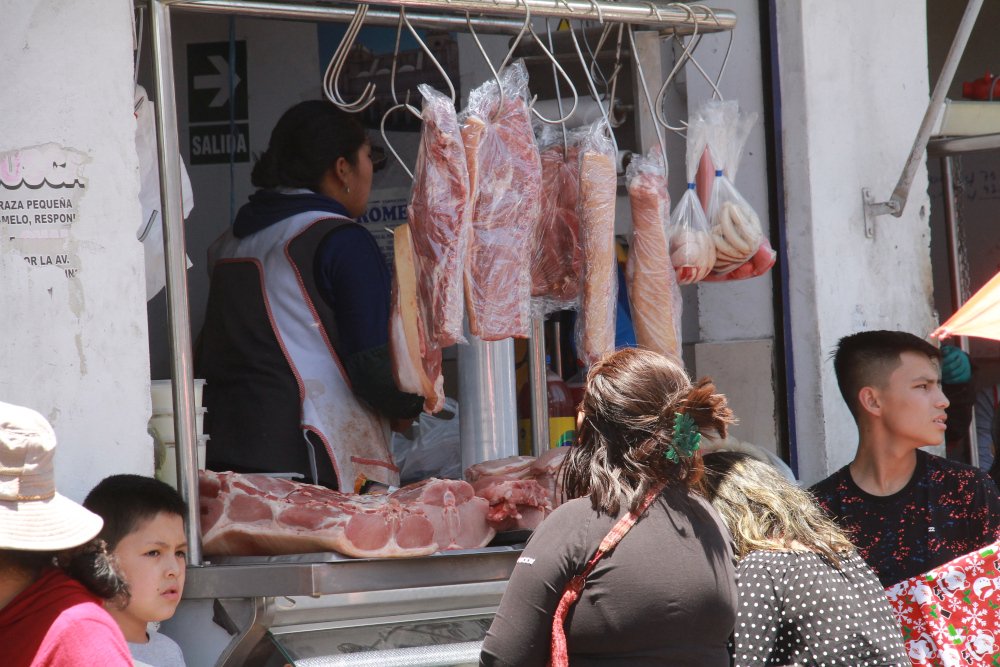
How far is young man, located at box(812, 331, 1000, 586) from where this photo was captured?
146 inches

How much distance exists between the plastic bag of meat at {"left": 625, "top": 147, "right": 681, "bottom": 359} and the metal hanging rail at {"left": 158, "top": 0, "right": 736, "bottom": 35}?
1.46 feet

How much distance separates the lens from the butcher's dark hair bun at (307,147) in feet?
12.7

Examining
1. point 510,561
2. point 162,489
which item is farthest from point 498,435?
→ point 162,489

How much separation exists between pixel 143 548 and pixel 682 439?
128cm

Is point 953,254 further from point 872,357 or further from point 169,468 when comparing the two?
point 169,468

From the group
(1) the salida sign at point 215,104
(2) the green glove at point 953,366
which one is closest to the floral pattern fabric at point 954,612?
(2) the green glove at point 953,366

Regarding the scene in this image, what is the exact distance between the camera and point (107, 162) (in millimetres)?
3131

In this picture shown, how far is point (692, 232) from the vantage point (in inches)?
152

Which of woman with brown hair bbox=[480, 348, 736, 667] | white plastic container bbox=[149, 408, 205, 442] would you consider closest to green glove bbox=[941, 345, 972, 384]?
woman with brown hair bbox=[480, 348, 736, 667]

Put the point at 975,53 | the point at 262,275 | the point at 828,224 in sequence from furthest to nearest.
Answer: the point at 975,53
the point at 828,224
the point at 262,275

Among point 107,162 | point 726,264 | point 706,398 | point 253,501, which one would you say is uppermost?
point 107,162

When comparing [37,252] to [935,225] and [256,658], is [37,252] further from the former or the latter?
[935,225]

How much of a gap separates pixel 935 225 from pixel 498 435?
4.00 metres

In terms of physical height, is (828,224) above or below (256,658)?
above
